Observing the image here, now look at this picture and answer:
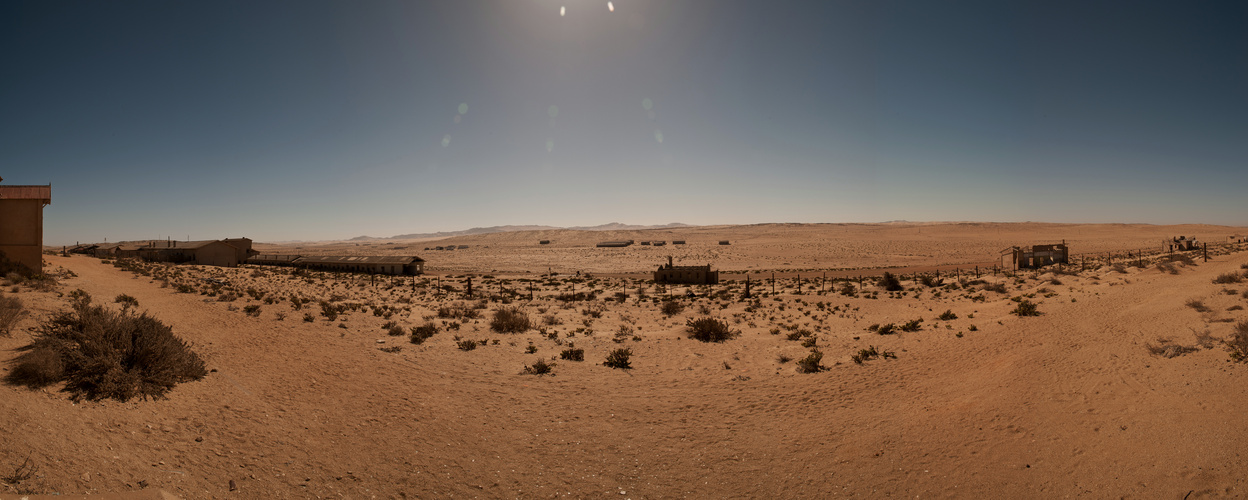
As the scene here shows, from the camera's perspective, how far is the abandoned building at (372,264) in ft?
180

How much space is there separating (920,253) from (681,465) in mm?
88603

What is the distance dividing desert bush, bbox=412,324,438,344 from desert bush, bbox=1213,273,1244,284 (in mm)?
27290

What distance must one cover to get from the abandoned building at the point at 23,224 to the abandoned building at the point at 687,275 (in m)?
36.8

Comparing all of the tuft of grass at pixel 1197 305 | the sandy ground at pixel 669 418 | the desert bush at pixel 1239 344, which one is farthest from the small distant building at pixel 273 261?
the tuft of grass at pixel 1197 305

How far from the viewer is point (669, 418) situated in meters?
9.55

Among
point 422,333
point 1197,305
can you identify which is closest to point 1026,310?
point 1197,305

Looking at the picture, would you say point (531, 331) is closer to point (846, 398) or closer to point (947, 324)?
point (846, 398)

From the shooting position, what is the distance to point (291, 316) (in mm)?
17750

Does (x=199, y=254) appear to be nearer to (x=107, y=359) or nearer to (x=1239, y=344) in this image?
(x=107, y=359)

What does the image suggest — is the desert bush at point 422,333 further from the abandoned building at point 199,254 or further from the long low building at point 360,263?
the abandoned building at point 199,254

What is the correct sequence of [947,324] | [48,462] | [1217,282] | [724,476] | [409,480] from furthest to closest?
[947,324]
[1217,282]
[724,476]
[409,480]
[48,462]

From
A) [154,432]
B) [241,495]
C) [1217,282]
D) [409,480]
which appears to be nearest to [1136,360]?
[1217,282]

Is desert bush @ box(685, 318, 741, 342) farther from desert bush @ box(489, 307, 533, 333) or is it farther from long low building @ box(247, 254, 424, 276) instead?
long low building @ box(247, 254, 424, 276)

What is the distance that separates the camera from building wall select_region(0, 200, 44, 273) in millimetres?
20562
